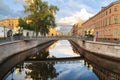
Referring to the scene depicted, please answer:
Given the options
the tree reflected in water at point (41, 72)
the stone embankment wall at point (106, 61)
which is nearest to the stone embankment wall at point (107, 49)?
the stone embankment wall at point (106, 61)

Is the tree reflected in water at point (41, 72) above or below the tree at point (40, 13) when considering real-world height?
below

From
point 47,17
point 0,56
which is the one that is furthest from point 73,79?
point 47,17

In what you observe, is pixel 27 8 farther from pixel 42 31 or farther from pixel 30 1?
pixel 42 31

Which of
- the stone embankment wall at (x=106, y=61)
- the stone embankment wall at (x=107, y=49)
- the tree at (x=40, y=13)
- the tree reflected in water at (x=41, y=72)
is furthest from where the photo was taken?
the tree at (x=40, y=13)

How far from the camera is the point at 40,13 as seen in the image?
75375 mm

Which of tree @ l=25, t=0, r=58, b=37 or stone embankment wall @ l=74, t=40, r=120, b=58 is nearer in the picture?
stone embankment wall @ l=74, t=40, r=120, b=58

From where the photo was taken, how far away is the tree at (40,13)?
7462 centimetres

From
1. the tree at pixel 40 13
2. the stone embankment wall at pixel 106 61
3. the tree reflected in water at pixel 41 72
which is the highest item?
the tree at pixel 40 13

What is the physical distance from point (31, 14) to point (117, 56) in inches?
1801

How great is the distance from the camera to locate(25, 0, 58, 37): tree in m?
74.6

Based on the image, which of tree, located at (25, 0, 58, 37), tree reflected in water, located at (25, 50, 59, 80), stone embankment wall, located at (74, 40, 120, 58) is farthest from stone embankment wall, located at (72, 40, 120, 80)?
tree, located at (25, 0, 58, 37)

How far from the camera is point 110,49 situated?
37344 mm

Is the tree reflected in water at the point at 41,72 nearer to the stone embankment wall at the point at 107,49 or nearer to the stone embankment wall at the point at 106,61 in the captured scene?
the stone embankment wall at the point at 106,61

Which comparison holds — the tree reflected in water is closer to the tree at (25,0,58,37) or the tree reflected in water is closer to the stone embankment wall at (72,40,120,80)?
the stone embankment wall at (72,40,120,80)
